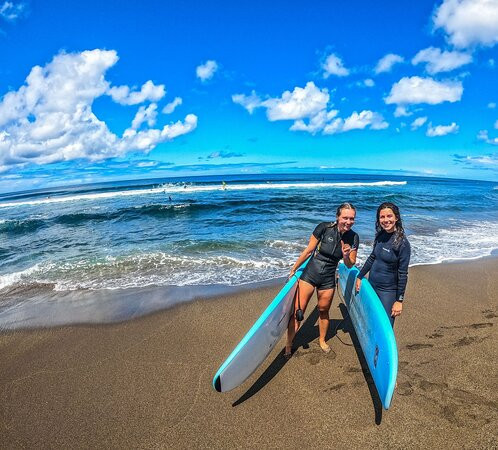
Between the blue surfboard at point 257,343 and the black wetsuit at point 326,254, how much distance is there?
0.92 ft

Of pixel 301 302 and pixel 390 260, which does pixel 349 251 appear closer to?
pixel 390 260

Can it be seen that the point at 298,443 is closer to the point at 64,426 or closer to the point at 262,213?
the point at 64,426

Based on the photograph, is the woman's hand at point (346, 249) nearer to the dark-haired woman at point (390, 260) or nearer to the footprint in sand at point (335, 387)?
the dark-haired woman at point (390, 260)

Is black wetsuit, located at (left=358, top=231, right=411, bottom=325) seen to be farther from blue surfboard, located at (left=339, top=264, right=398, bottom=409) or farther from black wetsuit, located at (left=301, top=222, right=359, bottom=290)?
black wetsuit, located at (left=301, top=222, right=359, bottom=290)

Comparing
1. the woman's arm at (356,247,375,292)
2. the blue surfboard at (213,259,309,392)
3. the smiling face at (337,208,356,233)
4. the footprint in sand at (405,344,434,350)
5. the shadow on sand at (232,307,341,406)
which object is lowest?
the shadow on sand at (232,307,341,406)

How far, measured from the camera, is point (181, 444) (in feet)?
9.35

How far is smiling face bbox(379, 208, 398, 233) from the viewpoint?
3.42 m

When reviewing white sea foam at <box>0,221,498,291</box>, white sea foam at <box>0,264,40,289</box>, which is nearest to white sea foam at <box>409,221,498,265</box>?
white sea foam at <box>0,221,498,291</box>

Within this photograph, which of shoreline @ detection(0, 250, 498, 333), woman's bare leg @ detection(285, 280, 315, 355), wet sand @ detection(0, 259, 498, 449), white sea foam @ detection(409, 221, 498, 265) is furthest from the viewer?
white sea foam @ detection(409, 221, 498, 265)

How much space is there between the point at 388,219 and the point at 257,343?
206 cm

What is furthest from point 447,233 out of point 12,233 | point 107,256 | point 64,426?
point 12,233

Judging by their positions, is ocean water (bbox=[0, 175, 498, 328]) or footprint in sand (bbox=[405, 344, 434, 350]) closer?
footprint in sand (bbox=[405, 344, 434, 350])

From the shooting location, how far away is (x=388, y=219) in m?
3.43

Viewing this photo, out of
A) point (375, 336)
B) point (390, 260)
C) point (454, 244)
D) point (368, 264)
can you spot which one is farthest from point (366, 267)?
point (454, 244)
